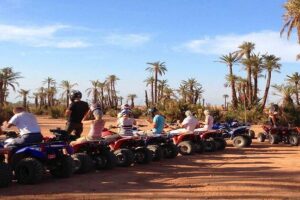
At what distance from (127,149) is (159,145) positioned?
6.57 feet

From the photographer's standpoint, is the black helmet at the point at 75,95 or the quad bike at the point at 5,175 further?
the black helmet at the point at 75,95

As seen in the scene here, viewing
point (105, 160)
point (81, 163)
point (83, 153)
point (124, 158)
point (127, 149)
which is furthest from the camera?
point (127, 149)

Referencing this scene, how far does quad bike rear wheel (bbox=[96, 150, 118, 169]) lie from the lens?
1103cm

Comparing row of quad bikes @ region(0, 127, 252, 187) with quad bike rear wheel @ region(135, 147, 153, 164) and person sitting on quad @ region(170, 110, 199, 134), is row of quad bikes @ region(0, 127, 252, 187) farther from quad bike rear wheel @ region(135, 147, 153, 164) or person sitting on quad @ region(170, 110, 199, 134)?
person sitting on quad @ region(170, 110, 199, 134)

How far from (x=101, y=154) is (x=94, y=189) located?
2631 mm

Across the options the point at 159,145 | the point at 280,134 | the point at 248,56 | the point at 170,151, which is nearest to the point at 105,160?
the point at 159,145

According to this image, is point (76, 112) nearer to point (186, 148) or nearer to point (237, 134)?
point (186, 148)

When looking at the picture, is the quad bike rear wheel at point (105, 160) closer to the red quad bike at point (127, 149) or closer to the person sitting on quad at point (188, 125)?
the red quad bike at point (127, 149)

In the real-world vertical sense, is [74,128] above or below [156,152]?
above

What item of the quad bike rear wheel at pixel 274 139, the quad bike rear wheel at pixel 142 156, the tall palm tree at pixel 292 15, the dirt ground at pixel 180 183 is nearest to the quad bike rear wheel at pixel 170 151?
the dirt ground at pixel 180 183

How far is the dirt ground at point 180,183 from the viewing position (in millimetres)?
8008

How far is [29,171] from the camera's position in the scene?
29.3 ft

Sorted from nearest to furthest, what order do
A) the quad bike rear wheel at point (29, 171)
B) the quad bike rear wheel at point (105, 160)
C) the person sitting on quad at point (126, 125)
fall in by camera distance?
the quad bike rear wheel at point (29, 171) → the quad bike rear wheel at point (105, 160) → the person sitting on quad at point (126, 125)

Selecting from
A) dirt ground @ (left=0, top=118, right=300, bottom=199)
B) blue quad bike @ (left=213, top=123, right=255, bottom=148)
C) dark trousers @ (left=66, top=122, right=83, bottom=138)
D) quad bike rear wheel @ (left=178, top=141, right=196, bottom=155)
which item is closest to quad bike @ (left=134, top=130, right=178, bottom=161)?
dirt ground @ (left=0, top=118, right=300, bottom=199)
